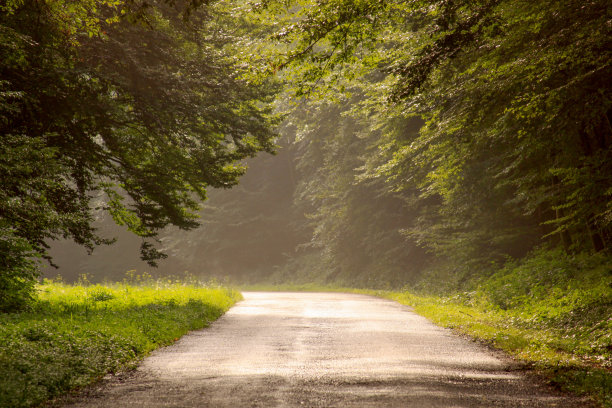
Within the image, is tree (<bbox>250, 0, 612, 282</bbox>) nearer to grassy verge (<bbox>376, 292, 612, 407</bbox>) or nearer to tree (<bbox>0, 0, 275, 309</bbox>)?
grassy verge (<bbox>376, 292, 612, 407</bbox>)

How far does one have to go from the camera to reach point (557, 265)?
15297 mm

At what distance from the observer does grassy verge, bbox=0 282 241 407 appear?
6.45m

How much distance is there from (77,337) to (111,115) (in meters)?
6.06

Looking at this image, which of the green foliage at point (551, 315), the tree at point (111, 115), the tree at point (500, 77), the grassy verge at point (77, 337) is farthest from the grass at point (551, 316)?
the tree at point (111, 115)

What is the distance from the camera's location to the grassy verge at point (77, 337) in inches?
254

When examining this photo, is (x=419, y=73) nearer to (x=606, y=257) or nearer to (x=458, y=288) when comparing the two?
(x=606, y=257)

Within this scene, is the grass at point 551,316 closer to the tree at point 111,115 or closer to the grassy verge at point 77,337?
the grassy verge at point 77,337

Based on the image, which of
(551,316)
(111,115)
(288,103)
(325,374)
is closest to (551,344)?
(551,316)

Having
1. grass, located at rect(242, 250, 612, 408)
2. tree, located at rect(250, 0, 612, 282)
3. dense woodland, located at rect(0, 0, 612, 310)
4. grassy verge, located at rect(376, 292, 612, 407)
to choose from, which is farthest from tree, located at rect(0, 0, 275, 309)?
grass, located at rect(242, 250, 612, 408)

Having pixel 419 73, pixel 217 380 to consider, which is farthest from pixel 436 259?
pixel 217 380

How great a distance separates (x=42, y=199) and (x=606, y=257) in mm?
12008

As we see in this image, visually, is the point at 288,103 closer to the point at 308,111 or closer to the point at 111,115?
the point at 308,111

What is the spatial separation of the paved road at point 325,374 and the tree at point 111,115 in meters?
3.47

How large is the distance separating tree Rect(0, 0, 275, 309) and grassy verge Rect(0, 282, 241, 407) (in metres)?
1.30
